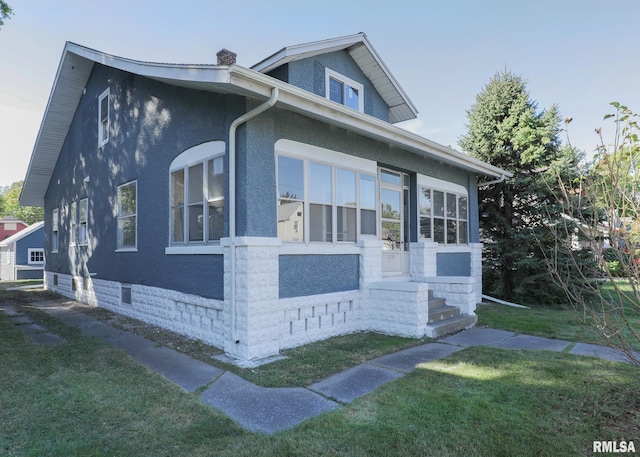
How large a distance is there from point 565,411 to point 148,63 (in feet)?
22.8

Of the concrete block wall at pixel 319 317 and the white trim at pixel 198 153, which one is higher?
the white trim at pixel 198 153

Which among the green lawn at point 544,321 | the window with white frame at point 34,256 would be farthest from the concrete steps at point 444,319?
the window with white frame at point 34,256

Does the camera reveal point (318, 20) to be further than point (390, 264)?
Yes

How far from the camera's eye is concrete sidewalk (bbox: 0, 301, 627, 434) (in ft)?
11.9

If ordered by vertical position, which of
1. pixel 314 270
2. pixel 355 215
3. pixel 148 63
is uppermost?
pixel 148 63

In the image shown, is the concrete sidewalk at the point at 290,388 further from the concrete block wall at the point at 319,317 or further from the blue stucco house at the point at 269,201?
the concrete block wall at the point at 319,317

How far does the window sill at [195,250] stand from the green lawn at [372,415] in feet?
6.27

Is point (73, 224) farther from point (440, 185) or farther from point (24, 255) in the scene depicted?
point (24, 255)

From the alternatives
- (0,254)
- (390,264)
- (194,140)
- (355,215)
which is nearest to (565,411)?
(355,215)

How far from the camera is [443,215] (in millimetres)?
10250

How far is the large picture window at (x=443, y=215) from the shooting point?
9.61 meters

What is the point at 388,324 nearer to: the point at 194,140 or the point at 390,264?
the point at 390,264

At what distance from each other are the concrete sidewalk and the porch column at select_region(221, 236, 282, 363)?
567 millimetres

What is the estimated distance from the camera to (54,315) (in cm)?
900
